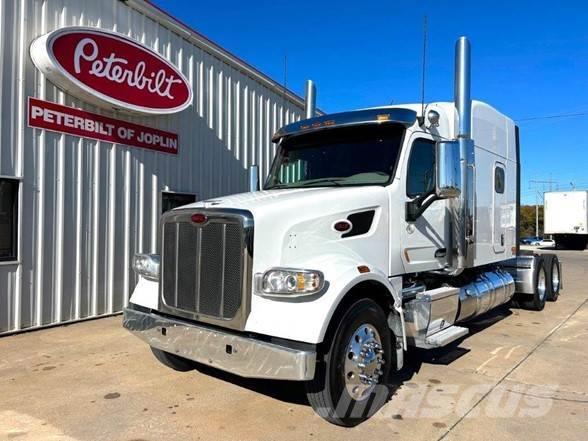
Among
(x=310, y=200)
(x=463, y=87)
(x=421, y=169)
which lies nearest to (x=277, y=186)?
(x=310, y=200)

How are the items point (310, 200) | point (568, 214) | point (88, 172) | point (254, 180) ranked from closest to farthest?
point (310, 200)
point (254, 180)
point (88, 172)
point (568, 214)

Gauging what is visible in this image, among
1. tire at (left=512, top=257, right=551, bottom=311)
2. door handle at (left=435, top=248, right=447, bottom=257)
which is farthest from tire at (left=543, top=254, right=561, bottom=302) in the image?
door handle at (left=435, top=248, right=447, bottom=257)

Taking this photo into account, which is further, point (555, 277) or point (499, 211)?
point (555, 277)

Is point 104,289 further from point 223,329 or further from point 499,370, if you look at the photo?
point 499,370

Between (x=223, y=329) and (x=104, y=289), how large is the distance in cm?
471

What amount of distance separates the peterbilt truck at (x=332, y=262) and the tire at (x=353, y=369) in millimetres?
12

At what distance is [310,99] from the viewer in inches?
300

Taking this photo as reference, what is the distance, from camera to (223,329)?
12.7 feet

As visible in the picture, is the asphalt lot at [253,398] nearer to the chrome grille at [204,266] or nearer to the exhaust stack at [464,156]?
the chrome grille at [204,266]

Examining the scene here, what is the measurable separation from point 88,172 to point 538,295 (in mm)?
8044

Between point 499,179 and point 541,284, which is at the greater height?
point 499,179

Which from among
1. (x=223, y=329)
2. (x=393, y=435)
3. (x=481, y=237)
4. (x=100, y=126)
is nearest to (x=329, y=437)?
(x=393, y=435)

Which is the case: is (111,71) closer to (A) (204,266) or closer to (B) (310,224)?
(A) (204,266)

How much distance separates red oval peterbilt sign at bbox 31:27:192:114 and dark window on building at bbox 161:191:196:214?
4.98 feet
